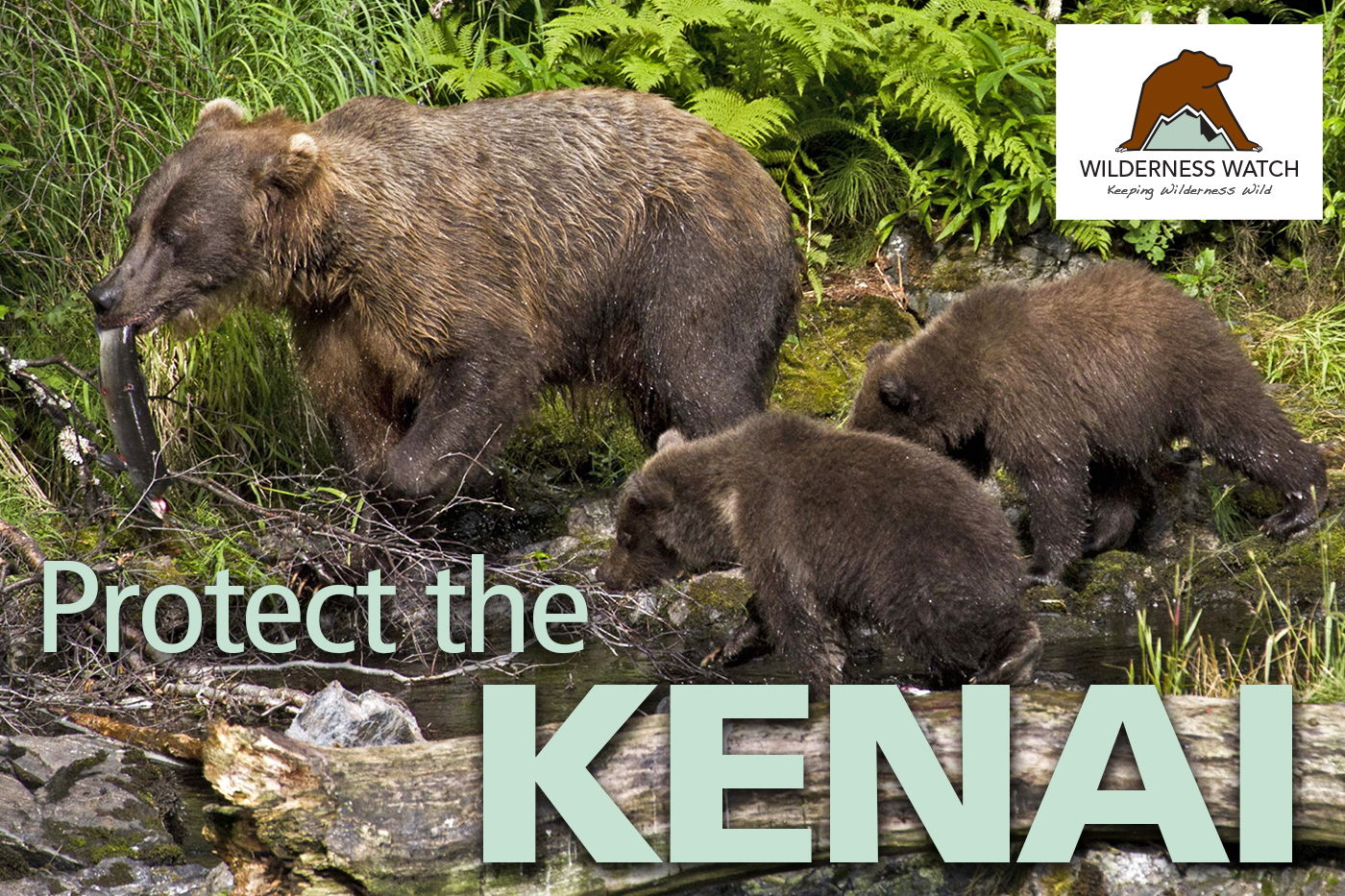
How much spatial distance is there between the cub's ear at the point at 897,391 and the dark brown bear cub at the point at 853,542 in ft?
4.04

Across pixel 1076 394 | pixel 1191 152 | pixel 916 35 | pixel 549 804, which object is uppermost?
pixel 916 35

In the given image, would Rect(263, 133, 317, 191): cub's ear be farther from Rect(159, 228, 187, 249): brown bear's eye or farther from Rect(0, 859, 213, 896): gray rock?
Rect(0, 859, 213, 896): gray rock

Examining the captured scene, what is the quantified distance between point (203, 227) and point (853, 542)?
9.93ft

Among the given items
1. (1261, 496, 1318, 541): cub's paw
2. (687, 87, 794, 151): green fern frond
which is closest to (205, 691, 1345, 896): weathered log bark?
(1261, 496, 1318, 541): cub's paw

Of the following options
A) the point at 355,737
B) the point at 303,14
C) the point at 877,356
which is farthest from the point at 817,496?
the point at 303,14

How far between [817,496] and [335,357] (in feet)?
8.51

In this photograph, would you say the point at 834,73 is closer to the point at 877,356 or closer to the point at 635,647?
the point at 877,356

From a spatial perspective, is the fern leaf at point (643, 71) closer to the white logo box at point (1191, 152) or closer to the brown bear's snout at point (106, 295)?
the white logo box at point (1191, 152)

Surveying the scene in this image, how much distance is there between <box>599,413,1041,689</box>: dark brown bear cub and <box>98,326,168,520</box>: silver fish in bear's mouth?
2261mm

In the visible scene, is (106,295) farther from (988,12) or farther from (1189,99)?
(1189,99)

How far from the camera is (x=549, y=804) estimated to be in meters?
3.88

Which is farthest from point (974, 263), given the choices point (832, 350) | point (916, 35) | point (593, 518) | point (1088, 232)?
point (593, 518)

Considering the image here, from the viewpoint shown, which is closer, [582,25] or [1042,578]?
[1042,578]

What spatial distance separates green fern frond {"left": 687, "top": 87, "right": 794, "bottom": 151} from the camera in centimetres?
890
